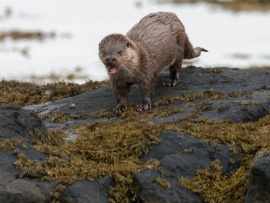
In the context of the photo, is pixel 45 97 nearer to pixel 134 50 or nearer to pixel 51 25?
pixel 134 50

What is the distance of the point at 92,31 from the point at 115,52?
21412 mm

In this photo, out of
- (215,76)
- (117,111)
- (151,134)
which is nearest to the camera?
(151,134)

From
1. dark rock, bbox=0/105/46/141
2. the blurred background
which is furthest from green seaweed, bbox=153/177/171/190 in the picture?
the blurred background

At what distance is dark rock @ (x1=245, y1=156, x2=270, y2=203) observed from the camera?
6.84 meters

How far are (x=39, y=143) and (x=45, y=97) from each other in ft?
12.6

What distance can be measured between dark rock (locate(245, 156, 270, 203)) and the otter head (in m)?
3.22

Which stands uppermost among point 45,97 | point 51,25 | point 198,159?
point 198,159

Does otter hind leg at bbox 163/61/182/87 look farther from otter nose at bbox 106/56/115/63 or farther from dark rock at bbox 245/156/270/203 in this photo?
dark rock at bbox 245/156/270/203

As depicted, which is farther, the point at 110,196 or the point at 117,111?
the point at 117,111

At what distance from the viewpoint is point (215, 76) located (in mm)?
11242

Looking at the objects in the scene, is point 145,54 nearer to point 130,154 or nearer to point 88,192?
point 130,154

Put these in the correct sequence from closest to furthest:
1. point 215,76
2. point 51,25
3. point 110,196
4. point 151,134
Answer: point 110,196 < point 151,134 < point 215,76 < point 51,25

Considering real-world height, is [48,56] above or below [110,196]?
below

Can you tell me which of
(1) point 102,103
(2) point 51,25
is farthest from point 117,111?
(2) point 51,25
